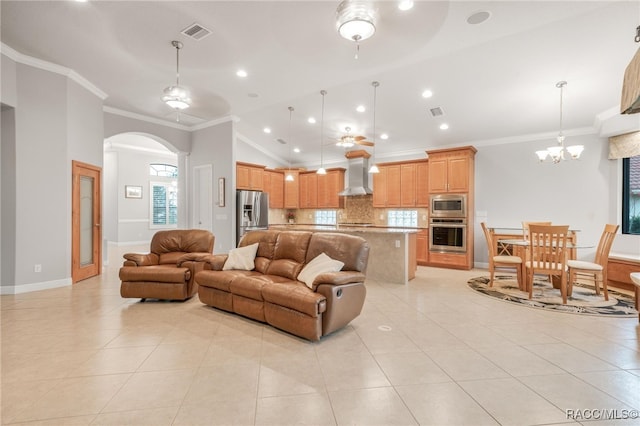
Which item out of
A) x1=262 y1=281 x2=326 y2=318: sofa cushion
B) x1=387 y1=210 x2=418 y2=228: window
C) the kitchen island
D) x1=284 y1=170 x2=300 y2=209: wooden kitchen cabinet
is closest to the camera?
x1=262 y1=281 x2=326 y2=318: sofa cushion

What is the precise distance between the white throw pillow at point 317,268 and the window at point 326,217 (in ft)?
18.6

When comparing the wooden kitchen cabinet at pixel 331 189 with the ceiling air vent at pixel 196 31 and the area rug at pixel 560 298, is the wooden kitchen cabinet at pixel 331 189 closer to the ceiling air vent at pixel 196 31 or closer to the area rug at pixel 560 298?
the area rug at pixel 560 298

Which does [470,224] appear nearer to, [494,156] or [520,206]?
[520,206]

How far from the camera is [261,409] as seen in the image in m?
1.79

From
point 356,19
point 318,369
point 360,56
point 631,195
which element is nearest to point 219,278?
point 318,369

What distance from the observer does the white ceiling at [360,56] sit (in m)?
3.32

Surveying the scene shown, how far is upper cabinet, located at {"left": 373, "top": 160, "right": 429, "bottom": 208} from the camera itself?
7129 millimetres

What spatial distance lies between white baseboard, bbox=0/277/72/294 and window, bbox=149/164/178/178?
7129 mm

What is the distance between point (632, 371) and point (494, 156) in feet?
17.2

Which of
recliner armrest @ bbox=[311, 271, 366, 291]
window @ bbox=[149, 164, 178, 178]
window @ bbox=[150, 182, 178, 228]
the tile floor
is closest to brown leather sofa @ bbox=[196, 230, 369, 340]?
recliner armrest @ bbox=[311, 271, 366, 291]

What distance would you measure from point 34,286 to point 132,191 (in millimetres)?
6748

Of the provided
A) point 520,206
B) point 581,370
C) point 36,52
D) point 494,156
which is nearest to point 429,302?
point 581,370

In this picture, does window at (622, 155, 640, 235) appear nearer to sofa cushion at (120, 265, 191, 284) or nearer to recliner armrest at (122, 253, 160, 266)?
sofa cushion at (120, 265, 191, 284)

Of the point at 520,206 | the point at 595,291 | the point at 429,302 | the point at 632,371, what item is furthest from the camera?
the point at 520,206
